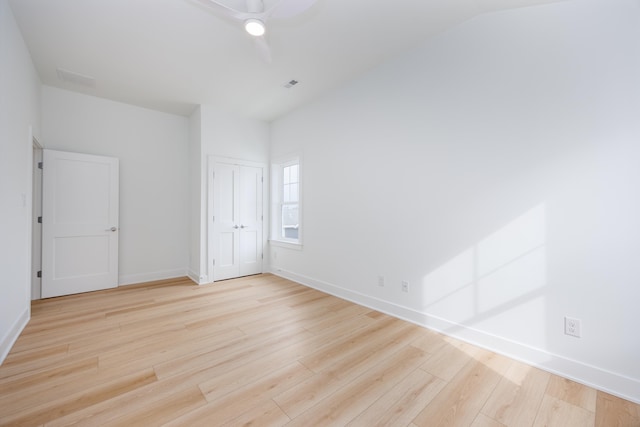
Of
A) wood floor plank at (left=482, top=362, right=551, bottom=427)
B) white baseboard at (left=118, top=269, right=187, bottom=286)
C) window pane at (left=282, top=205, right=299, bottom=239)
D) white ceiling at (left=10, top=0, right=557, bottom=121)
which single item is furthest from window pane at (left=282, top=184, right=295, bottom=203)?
wood floor plank at (left=482, top=362, right=551, bottom=427)

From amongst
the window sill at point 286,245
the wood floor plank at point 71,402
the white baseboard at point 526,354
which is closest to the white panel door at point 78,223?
the window sill at point 286,245

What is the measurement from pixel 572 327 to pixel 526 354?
15.6 inches

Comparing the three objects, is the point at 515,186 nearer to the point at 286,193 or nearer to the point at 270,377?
the point at 270,377

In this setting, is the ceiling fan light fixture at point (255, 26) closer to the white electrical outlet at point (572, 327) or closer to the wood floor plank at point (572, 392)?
the white electrical outlet at point (572, 327)

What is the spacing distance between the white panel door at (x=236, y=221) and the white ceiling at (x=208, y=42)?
4.51 feet

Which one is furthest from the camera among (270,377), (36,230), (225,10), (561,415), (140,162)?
(140,162)

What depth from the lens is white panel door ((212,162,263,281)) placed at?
4.43 meters

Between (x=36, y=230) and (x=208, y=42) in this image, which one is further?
(x=36, y=230)

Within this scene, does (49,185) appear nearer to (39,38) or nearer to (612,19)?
(39,38)

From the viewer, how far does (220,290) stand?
154 inches

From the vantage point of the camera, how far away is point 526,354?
2.10 m

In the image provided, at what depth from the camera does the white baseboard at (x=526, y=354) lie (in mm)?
1733

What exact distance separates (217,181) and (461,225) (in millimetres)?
3693

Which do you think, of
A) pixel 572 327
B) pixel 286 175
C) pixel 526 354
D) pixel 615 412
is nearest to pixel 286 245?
pixel 286 175
